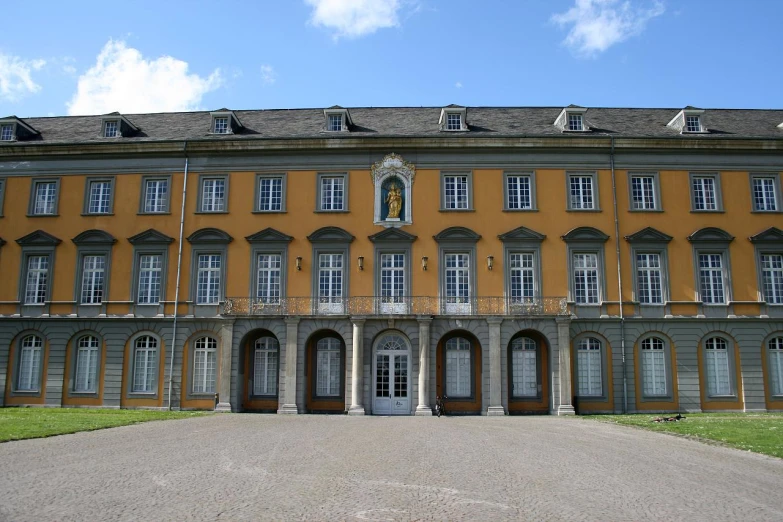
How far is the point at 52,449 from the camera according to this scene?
1537cm

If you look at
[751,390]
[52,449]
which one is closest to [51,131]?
[52,449]

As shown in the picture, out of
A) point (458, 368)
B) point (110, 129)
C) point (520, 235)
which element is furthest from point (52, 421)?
point (520, 235)

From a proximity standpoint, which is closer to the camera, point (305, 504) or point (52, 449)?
point (305, 504)

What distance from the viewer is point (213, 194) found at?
3150 centimetres

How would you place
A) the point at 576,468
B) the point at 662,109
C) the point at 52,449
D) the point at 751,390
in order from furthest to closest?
the point at 662,109 → the point at 751,390 → the point at 52,449 → the point at 576,468

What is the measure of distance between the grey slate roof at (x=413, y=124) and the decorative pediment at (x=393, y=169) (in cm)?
116

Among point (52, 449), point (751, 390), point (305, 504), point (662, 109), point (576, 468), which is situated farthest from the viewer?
point (662, 109)

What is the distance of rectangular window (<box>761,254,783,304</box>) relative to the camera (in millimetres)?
29891

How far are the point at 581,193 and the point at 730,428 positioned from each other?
13186 millimetres

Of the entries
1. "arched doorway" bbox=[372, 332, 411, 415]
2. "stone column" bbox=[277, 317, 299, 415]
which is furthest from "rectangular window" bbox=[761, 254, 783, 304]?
"stone column" bbox=[277, 317, 299, 415]

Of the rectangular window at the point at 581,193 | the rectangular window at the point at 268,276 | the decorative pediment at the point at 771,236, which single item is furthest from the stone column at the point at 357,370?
the decorative pediment at the point at 771,236

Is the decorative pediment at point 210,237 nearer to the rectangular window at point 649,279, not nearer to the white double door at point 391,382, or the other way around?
the white double door at point 391,382

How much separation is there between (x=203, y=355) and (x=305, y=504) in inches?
841

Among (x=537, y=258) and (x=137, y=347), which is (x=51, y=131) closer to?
(x=137, y=347)
